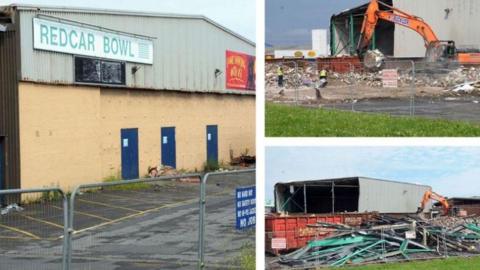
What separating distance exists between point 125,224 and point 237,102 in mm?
28149

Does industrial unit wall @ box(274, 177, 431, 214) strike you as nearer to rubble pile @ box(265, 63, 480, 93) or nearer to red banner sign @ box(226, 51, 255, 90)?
rubble pile @ box(265, 63, 480, 93)

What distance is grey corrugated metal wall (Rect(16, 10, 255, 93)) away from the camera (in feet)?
84.6

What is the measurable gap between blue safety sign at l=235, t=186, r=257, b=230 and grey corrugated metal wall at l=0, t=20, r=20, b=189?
16.4 meters

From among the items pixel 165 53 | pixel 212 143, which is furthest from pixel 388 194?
pixel 212 143

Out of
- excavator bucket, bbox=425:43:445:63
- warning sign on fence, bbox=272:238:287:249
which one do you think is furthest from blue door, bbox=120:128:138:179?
warning sign on fence, bbox=272:238:287:249

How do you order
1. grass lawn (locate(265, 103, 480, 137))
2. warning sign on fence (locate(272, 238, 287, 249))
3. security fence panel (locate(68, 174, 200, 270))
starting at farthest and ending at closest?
security fence panel (locate(68, 174, 200, 270)) → warning sign on fence (locate(272, 238, 287, 249)) → grass lawn (locate(265, 103, 480, 137))

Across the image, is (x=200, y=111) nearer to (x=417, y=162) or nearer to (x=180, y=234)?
(x=180, y=234)

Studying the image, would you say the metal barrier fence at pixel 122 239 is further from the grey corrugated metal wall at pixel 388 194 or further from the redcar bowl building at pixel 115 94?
the redcar bowl building at pixel 115 94

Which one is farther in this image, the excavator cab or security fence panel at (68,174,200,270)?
security fence panel at (68,174,200,270)

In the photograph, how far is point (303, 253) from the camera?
722cm

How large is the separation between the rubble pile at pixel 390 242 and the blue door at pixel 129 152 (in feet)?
79.3

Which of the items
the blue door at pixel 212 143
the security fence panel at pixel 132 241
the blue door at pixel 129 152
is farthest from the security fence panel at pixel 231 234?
the blue door at pixel 212 143

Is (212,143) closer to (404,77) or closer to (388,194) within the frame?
(404,77)

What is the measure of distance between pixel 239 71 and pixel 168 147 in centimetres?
712
